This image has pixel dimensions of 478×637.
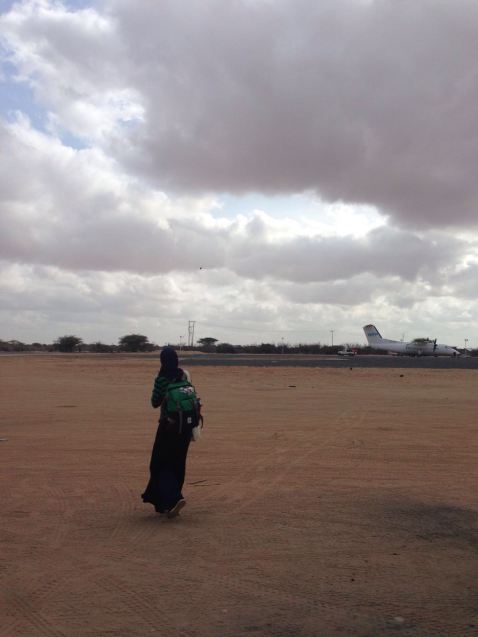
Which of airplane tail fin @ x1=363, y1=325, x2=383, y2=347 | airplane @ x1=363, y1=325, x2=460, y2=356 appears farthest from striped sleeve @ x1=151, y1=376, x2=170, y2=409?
airplane tail fin @ x1=363, y1=325, x2=383, y2=347

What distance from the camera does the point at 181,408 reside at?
7.34 meters

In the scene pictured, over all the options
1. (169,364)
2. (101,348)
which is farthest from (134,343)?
(169,364)

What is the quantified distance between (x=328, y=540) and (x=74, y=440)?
25.4 ft

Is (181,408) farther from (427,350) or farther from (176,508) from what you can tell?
(427,350)

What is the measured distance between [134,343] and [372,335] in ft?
155

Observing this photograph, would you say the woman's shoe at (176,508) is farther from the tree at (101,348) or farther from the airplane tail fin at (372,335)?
the tree at (101,348)

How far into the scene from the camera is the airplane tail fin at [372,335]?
11476cm

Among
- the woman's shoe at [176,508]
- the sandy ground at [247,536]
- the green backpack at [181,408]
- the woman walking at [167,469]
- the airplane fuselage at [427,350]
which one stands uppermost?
the airplane fuselage at [427,350]

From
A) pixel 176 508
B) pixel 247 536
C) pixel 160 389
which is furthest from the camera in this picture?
pixel 160 389

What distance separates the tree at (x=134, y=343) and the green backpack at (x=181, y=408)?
131349mm

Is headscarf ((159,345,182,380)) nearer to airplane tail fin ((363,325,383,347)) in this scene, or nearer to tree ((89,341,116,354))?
airplane tail fin ((363,325,383,347))

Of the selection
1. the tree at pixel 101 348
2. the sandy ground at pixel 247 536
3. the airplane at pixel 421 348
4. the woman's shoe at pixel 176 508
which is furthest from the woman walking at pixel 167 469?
the tree at pixel 101 348

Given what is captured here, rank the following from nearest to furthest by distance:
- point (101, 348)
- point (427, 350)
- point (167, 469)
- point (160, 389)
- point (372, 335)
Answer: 1. point (167, 469)
2. point (160, 389)
3. point (427, 350)
4. point (372, 335)
5. point (101, 348)

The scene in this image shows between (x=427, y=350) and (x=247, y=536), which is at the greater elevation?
(x=427, y=350)
